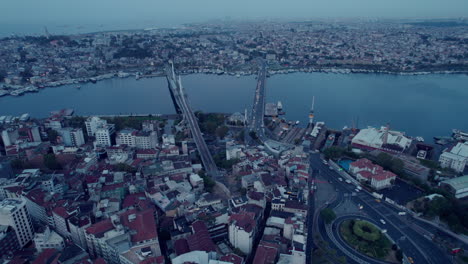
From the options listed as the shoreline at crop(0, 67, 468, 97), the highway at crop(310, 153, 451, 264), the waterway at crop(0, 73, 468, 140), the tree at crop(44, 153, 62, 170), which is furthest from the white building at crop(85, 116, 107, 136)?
the shoreline at crop(0, 67, 468, 97)

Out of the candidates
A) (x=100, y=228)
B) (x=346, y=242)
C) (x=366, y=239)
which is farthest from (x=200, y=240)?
(x=366, y=239)

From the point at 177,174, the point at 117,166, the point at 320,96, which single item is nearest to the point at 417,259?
the point at 177,174

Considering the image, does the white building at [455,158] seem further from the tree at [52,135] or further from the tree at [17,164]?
the tree at [52,135]

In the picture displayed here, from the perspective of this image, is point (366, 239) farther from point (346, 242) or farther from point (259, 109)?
point (259, 109)

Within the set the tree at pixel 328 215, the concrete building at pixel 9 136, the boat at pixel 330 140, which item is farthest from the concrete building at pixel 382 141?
the concrete building at pixel 9 136

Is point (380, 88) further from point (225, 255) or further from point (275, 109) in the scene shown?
point (225, 255)

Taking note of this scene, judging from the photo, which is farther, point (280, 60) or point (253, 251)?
point (280, 60)

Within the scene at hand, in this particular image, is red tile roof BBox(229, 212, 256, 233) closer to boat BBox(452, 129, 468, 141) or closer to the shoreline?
boat BBox(452, 129, 468, 141)
